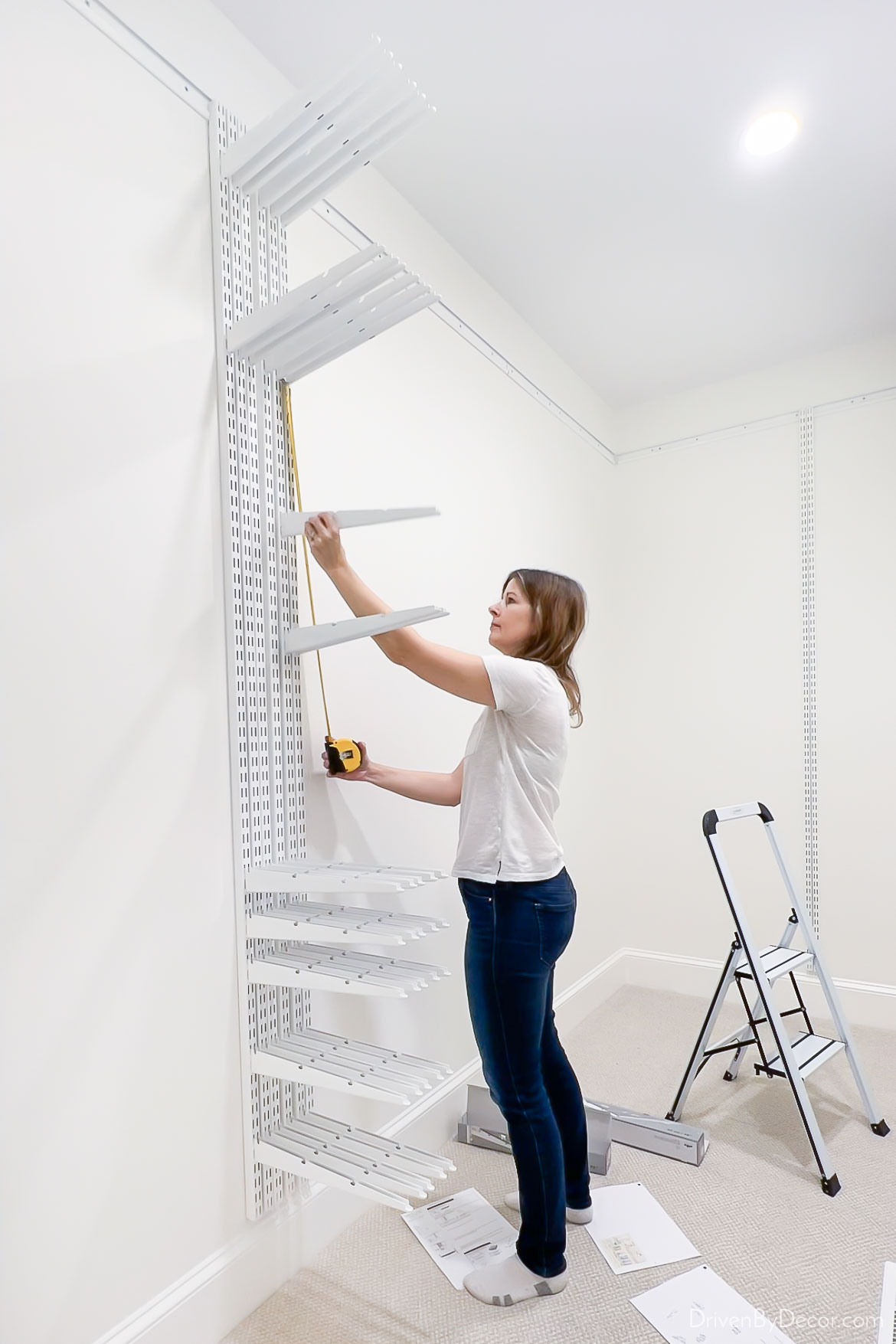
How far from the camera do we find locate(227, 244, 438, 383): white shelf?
57.1 inches

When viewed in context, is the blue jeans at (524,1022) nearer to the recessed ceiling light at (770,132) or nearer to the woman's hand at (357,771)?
the woman's hand at (357,771)

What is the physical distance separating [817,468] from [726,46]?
178cm

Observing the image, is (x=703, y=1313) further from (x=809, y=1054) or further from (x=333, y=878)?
(x=333, y=878)

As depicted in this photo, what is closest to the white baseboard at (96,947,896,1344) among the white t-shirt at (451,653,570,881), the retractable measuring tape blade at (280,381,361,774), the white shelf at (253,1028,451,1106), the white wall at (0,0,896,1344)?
the white wall at (0,0,896,1344)

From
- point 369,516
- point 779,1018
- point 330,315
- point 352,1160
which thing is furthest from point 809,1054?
point 330,315

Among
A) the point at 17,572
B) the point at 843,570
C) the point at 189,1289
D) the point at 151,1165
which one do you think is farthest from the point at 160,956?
the point at 843,570

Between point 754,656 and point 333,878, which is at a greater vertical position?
point 754,656

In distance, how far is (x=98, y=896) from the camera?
1.32m

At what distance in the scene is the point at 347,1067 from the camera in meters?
1.51

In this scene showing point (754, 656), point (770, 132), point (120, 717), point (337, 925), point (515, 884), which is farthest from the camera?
point (754, 656)

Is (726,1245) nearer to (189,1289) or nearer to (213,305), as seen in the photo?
(189,1289)

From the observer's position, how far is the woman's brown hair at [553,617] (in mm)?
1743

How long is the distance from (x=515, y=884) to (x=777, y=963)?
3.62 feet

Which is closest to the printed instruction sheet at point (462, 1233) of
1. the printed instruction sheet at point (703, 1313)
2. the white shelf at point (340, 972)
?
the printed instruction sheet at point (703, 1313)
